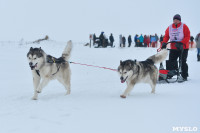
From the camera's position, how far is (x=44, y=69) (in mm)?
3203

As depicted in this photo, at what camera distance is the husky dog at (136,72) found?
318 cm

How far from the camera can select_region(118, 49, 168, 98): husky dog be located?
10.4ft

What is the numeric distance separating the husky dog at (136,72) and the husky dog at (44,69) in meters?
1.06

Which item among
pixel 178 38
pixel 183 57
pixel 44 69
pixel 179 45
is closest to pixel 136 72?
pixel 44 69

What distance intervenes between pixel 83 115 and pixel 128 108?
0.59m

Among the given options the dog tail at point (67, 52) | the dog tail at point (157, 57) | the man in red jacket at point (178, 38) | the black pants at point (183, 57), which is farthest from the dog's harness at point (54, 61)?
the black pants at point (183, 57)

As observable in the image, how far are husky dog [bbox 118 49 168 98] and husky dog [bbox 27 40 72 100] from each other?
1065mm

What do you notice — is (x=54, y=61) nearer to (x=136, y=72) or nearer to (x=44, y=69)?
(x=44, y=69)

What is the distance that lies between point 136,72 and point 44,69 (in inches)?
60.9

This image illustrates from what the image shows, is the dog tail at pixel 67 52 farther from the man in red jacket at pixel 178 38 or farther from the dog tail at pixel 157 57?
the man in red jacket at pixel 178 38

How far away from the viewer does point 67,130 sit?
180 cm

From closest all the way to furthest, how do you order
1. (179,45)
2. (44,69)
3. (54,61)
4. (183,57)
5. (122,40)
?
(44,69)
(54,61)
(179,45)
(183,57)
(122,40)

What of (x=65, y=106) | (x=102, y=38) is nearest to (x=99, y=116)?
(x=65, y=106)

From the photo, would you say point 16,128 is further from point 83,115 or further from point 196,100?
point 196,100
